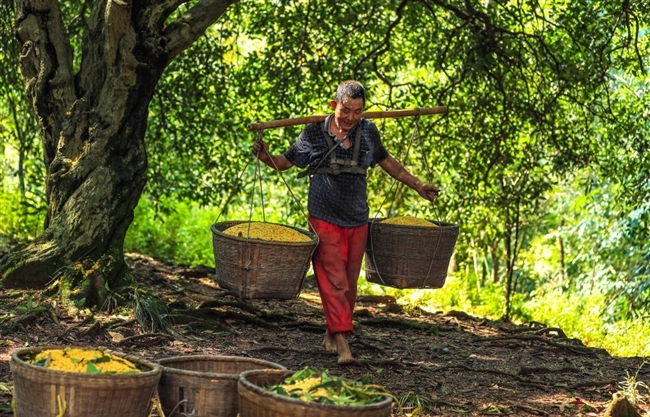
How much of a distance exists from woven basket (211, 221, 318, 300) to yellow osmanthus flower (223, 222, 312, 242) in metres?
0.11

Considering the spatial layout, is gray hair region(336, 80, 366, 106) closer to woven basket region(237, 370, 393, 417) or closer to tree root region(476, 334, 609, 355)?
woven basket region(237, 370, 393, 417)

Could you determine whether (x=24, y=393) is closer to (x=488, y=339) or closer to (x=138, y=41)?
(x=138, y=41)

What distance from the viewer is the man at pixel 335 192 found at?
20.9 feet

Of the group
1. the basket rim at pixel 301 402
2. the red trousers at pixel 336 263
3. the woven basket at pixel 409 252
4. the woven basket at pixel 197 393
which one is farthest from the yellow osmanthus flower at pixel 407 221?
the basket rim at pixel 301 402

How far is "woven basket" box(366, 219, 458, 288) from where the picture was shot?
268 inches

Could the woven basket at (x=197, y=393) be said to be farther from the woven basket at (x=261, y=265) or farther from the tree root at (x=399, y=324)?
the tree root at (x=399, y=324)

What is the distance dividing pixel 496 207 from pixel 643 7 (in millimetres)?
2698

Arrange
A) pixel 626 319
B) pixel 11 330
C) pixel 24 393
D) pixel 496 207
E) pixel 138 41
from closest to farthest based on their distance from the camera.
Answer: pixel 24 393 < pixel 11 330 < pixel 138 41 < pixel 496 207 < pixel 626 319

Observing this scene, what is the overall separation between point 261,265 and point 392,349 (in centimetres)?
230

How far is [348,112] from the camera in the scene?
20.3 feet

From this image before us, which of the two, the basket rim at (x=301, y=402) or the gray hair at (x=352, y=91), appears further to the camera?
the gray hair at (x=352, y=91)

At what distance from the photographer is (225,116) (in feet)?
36.6

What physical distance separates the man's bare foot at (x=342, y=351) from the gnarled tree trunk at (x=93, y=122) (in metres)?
1.95

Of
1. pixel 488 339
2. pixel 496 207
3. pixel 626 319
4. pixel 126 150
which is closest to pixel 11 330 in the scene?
pixel 126 150
